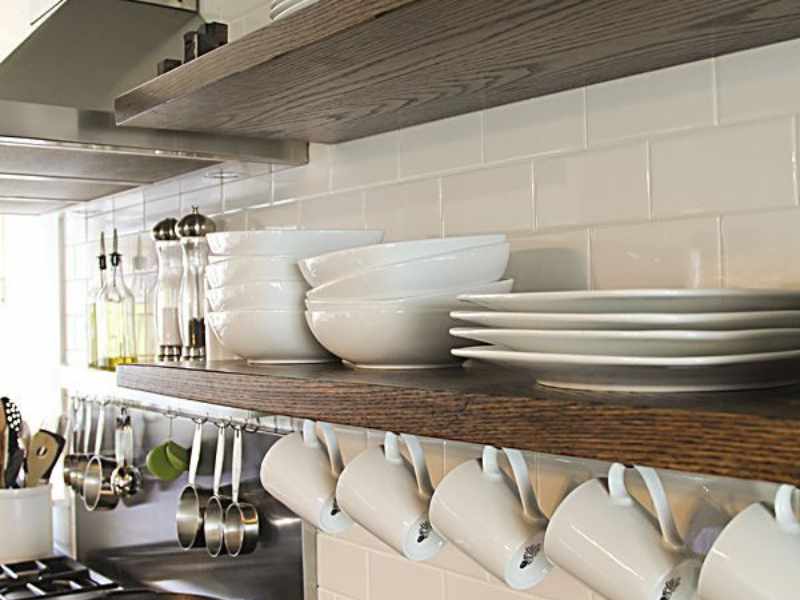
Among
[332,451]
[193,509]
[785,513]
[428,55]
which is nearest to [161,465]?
[193,509]

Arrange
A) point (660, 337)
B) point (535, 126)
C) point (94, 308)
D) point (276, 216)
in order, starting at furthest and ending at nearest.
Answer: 1. point (94, 308)
2. point (276, 216)
3. point (535, 126)
4. point (660, 337)

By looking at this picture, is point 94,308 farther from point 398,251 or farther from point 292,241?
point 398,251

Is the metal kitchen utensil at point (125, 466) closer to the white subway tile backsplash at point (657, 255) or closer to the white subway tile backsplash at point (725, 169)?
the white subway tile backsplash at point (657, 255)

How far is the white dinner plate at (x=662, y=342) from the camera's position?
750mm

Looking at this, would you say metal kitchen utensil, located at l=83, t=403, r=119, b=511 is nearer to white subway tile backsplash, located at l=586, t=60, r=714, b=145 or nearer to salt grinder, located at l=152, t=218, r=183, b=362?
salt grinder, located at l=152, t=218, r=183, b=362

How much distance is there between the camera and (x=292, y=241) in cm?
129

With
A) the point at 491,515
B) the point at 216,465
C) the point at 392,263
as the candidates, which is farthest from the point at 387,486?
the point at 216,465

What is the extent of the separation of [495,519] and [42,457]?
1893 millimetres

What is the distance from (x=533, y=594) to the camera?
Answer: 126 cm

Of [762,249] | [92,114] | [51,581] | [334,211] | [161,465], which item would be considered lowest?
[51,581]

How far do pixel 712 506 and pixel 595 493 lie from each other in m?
0.15

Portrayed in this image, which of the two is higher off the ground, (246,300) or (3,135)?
(3,135)

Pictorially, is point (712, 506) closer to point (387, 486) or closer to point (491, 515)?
point (491, 515)

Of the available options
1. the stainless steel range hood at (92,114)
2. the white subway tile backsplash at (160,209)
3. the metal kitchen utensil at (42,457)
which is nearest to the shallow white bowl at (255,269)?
the stainless steel range hood at (92,114)
